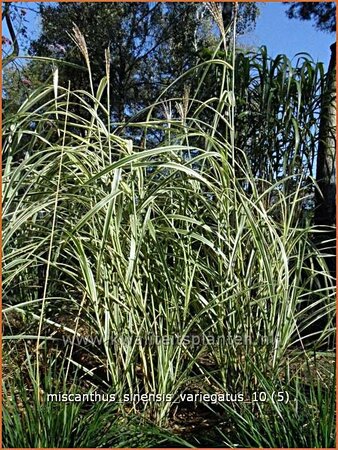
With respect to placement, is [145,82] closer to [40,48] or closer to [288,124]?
[40,48]

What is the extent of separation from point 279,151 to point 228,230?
0.92 m

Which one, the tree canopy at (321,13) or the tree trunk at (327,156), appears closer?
the tree trunk at (327,156)

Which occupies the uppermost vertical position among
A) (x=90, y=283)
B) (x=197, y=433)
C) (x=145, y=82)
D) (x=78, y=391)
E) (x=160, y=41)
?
(x=160, y=41)

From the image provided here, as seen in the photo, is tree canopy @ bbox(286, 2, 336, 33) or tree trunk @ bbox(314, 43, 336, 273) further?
tree canopy @ bbox(286, 2, 336, 33)

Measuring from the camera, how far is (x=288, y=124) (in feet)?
6.75

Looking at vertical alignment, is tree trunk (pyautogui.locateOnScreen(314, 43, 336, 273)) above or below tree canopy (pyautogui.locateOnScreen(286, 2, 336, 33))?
below

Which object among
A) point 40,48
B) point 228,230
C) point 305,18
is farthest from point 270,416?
point 40,48

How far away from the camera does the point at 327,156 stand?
229cm

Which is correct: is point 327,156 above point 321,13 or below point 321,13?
below

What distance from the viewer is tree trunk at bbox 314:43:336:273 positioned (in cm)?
222

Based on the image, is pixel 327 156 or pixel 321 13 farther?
pixel 321 13

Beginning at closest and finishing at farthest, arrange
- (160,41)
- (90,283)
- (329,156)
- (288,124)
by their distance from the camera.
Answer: (90,283), (288,124), (329,156), (160,41)

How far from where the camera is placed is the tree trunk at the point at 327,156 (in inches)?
Answer: 87.6

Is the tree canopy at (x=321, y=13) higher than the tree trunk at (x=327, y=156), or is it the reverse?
the tree canopy at (x=321, y=13)
